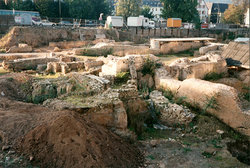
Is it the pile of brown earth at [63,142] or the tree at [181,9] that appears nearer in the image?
the pile of brown earth at [63,142]

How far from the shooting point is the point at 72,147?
18.9ft

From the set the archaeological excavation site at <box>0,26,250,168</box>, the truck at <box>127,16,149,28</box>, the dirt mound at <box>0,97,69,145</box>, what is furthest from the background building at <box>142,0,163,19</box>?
the dirt mound at <box>0,97,69,145</box>

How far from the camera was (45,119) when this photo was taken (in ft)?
21.5

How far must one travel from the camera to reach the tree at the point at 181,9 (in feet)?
125

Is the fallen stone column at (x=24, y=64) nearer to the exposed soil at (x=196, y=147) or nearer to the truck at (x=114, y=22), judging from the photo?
the exposed soil at (x=196, y=147)

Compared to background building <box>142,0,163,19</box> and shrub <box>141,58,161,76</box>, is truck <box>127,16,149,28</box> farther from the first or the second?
background building <box>142,0,163,19</box>

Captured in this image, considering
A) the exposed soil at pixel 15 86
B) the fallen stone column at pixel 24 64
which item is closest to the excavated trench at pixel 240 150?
the exposed soil at pixel 15 86

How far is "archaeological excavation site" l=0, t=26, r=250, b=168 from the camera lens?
5914mm

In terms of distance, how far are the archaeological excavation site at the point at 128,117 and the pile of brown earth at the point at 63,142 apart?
0.02 m

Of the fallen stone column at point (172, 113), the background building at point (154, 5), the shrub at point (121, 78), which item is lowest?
the fallen stone column at point (172, 113)

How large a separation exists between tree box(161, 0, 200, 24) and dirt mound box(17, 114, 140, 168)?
35064mm

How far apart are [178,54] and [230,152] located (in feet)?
48.0

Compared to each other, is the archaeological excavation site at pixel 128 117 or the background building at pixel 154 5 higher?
the background building at pixel 154 5

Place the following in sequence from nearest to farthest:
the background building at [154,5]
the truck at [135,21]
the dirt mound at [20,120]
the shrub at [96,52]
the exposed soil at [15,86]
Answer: the dirt mound at [20,120]
the exposed soil at [15,86]
the shrub at [96,52]
the truck at [135,21]
the background building at [154,5]
